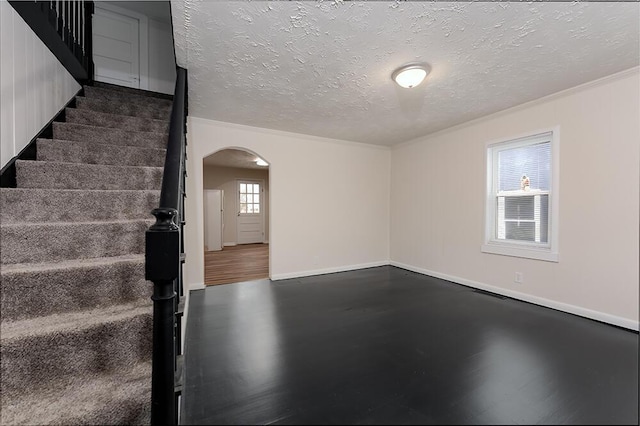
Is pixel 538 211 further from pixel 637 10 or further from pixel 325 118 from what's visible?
pixel 325 118

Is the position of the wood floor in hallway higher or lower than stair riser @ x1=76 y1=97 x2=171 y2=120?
lower

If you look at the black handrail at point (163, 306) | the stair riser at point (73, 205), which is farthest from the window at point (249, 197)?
the black handrail at point (163, 306)

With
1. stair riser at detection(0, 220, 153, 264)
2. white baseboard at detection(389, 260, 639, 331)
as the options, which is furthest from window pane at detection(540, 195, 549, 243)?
stair riser at detection(0, 220, 153, 264)

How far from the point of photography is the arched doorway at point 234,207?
6.01m

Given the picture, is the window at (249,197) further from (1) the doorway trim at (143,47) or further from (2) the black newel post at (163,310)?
(2) the black newel post at (163,310)

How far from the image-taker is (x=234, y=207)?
7.28 metres

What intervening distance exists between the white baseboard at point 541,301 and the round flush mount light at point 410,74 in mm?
1830

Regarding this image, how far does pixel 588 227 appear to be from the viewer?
5.56ft

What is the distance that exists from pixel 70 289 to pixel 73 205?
596 mm

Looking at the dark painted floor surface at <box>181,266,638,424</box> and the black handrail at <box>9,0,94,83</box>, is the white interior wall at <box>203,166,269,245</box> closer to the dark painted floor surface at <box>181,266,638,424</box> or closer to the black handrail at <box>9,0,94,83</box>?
the black handrail at <box>9,0,94,83</box>

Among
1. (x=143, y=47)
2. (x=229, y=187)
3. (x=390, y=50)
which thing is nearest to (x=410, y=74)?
(x=390, y=50)

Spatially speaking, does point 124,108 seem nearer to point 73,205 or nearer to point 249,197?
point 73,205

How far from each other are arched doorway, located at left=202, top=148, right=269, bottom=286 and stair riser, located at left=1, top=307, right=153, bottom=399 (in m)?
4.22

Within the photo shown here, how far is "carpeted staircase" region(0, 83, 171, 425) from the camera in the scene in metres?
0.92
